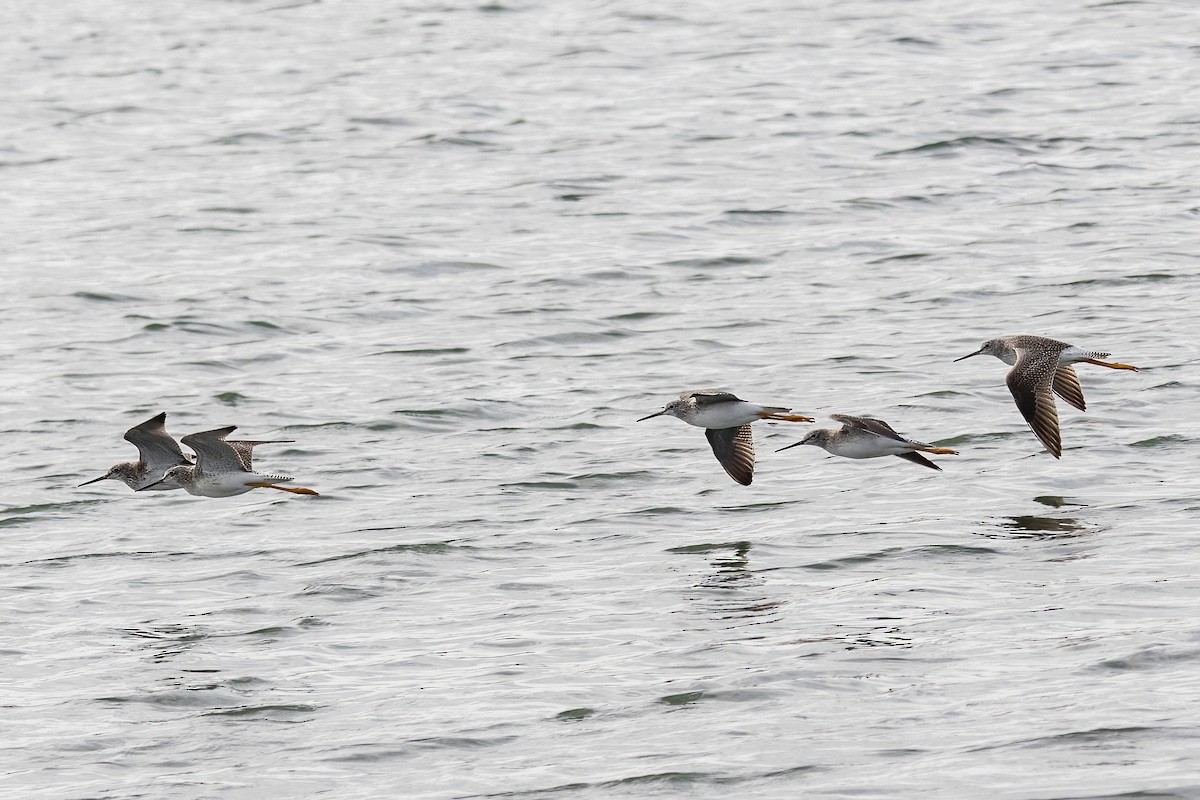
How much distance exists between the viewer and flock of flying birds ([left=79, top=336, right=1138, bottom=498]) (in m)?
14.0

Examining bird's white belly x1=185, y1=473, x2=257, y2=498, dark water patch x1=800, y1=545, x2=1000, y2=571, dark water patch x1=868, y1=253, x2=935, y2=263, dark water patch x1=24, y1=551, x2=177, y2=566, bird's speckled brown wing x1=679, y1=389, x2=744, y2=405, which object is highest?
bird's speckled brown wing x1=679, y1=389, x2=744, y2=405

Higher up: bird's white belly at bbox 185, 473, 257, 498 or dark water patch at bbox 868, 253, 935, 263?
bird's white belly at bbox 185, 473, 257, 498

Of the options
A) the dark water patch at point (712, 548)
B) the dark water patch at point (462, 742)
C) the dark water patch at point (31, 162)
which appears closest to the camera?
the dark water patch at point (462, 742)

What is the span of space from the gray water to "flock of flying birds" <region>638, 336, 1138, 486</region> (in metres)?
0.42

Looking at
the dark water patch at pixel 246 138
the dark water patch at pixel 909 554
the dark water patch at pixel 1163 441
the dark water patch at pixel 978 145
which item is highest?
the dark water patch at pixel 909 554

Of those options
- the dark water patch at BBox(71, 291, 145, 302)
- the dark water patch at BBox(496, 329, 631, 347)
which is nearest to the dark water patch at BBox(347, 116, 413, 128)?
the dark water patch at BBox(71, 291, 145, 302)

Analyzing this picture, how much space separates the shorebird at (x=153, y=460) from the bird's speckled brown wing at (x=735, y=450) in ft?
10.9

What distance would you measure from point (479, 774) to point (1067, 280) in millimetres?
12077

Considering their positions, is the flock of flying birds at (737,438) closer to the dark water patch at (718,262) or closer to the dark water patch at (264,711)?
the dark water patch at (264,711)

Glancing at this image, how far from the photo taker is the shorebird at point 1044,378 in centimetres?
1420

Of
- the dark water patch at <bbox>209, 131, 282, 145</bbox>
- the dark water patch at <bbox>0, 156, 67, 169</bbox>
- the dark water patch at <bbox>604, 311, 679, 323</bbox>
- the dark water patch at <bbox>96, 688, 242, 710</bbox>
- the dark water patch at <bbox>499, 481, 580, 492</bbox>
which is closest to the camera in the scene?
the dark water patch at <bbox>96, 688, 242, 710</bbox>

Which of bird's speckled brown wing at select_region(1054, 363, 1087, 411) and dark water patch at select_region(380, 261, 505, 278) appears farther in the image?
dark water patch at select_region(380, 261, 505, 278)

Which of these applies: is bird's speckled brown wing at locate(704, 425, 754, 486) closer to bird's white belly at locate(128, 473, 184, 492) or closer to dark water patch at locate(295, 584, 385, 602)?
dark water patch at locate(295, 584, 385, 602)

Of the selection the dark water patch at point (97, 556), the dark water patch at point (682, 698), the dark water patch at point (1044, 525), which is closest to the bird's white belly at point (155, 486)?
the dark water patch at point (97, 556)
